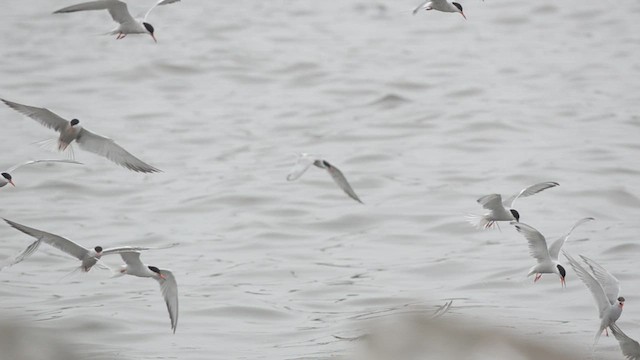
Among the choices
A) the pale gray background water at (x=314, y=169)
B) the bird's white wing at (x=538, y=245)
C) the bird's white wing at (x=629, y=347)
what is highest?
the bird's white wing at (x=538, y=245)

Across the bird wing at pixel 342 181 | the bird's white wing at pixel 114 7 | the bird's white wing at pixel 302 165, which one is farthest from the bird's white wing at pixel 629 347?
the bird's white wing at pixel 114 7

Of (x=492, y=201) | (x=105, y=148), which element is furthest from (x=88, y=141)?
(x=492, y=201)

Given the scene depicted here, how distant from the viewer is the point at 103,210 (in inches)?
606

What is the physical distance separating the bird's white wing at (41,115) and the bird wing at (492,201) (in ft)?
9.47

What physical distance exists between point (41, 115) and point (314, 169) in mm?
8836

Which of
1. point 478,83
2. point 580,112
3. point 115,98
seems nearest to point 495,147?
point 580,112

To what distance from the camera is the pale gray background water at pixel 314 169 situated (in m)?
11.8

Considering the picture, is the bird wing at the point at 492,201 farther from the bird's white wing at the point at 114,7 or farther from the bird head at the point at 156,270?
the bird's white wing at the point at 114,7

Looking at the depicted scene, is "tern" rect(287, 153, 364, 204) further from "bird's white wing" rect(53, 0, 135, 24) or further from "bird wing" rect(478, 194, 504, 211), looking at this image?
"bird's white wing" rect(53, 0, 135, 24)

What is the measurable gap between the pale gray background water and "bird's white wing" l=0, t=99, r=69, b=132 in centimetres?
209

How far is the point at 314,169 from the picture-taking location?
1762 centimetres

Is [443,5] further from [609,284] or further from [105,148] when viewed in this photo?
[105,148]

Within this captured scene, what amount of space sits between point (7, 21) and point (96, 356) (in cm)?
1350

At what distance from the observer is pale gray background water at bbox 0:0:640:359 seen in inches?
465
